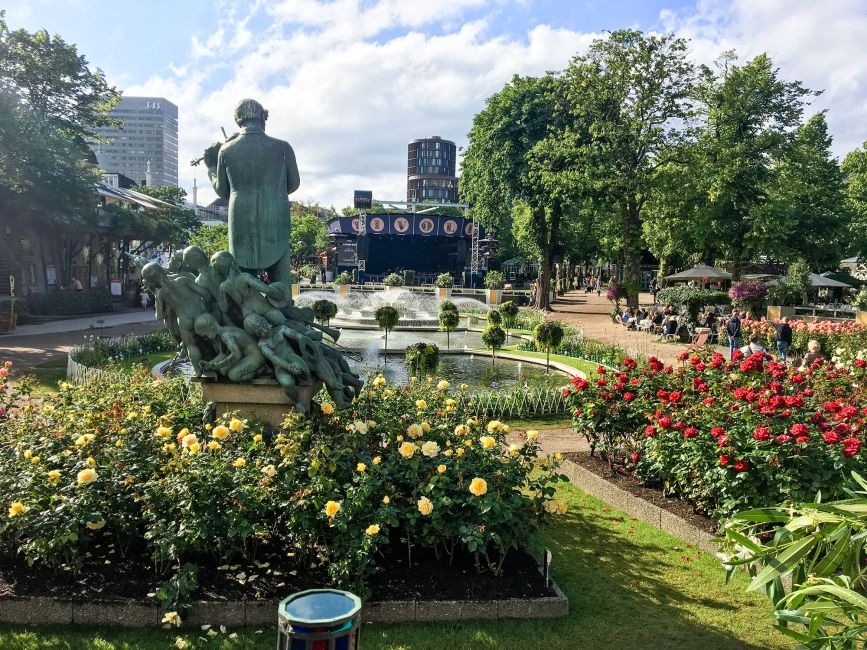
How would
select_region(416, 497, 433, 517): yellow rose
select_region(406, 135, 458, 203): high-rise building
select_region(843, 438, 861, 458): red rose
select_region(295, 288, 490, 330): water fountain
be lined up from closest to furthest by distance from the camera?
1. select_region(416, 497, 433, 517): yellow rose
2. select_region(843, 438, 861, 458): red rose
3. select_region(295, 288, 490, 330): water fountain
4. select_region(406, 135, 458, 203): high-rise building

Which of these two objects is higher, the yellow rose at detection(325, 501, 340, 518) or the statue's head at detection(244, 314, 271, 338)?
the statue's head at detection(244, 314, 271, 338)

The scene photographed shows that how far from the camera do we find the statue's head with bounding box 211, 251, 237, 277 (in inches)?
253

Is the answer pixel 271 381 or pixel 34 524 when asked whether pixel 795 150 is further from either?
pixel 34 524

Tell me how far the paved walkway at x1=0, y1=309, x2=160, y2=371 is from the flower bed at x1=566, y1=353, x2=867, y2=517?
13354 mm

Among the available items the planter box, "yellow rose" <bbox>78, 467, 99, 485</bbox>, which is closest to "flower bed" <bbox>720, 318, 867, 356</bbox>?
the planter box

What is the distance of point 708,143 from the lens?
3269 centimetres

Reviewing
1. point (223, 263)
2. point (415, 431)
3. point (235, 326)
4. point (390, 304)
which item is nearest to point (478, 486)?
point (415, 431)

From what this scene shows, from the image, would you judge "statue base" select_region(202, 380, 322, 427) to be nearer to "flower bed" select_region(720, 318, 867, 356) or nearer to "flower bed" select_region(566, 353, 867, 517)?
"flower bed" select_region(566, 353, 867, 517)

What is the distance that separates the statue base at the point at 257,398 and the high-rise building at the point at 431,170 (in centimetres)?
14923

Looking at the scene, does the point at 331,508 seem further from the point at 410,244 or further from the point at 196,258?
the point at 410,244

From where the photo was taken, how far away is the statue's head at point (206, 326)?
6285mm

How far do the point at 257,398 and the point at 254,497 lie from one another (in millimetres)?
1923

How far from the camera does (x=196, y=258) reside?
21.5 feet

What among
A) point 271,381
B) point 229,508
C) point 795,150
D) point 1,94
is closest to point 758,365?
point 271,381
